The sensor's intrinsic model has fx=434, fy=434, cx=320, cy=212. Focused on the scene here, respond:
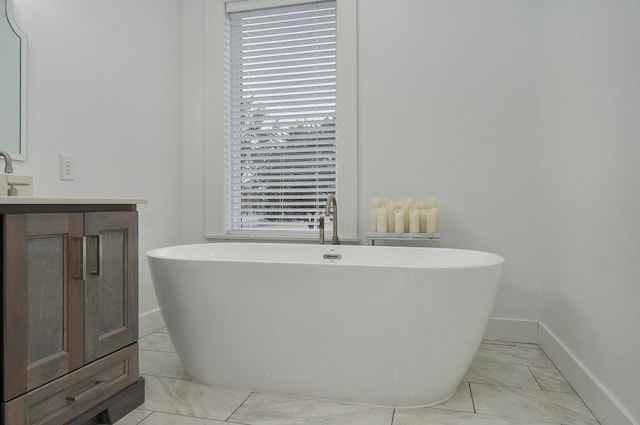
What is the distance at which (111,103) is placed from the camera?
8.36 ft

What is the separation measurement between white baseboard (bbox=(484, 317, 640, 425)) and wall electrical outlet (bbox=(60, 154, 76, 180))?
2.61 meters

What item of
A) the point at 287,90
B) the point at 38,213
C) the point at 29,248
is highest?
the point at 287,90

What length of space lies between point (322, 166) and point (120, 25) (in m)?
1.55

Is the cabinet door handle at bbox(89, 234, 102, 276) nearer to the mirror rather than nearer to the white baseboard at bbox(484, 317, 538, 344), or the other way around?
the mirror

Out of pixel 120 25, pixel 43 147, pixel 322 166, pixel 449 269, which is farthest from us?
pixel 322 166

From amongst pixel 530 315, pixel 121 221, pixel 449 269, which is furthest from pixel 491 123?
pixel 121 221

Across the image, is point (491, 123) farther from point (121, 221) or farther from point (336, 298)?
point (121, 221)

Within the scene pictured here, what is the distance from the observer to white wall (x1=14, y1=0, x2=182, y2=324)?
209cm

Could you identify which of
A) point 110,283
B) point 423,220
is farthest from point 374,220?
point 110,283

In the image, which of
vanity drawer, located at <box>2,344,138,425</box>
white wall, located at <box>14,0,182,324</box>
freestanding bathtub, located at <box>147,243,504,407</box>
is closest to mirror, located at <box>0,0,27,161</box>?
white wall, located at <box>14,0,182,324</box>

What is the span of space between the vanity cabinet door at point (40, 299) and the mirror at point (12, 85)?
698 millimetres

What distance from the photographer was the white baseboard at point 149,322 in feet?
9.22

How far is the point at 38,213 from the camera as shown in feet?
4.60

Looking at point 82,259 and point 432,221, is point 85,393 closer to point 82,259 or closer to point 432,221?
point 82,259
